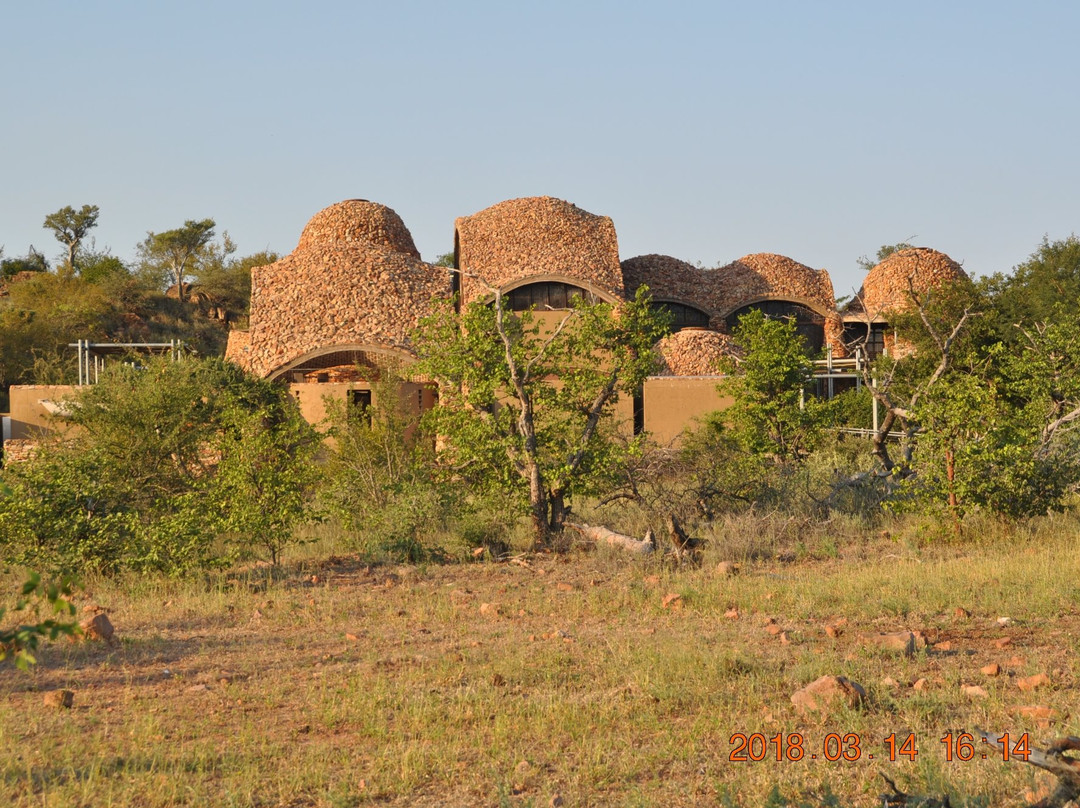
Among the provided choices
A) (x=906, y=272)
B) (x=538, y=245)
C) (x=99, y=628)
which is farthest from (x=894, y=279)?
(x=99, y=628)

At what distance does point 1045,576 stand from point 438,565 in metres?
5.05

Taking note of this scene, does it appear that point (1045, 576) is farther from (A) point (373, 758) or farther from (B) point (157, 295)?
(B) point (157, 295)

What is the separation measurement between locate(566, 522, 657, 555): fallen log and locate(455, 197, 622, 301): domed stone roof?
1477 centimetres

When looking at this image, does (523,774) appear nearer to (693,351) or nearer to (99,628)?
(99,628)

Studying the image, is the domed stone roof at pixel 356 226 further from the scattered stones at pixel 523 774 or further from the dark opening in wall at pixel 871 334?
the scattered stones at pixel 523 774

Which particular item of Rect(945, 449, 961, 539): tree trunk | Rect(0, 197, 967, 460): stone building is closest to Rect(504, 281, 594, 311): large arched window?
Rect(0, 197, 967, 460): stone building

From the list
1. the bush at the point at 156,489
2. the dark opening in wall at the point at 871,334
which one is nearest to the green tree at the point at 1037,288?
the dark opening in wall at the point at 871,334

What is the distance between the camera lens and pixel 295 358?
21.2m

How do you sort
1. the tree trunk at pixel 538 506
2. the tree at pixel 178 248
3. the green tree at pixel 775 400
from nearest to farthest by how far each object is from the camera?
the tree trunk at pixel 538 506 < the green tree at pixel 775 400 < the tree at pixel 178 248

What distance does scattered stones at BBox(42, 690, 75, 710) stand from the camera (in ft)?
17.2

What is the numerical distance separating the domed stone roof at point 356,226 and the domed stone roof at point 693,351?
29.7 ft

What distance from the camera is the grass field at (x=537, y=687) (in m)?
4.16

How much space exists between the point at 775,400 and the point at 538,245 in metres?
12.9
